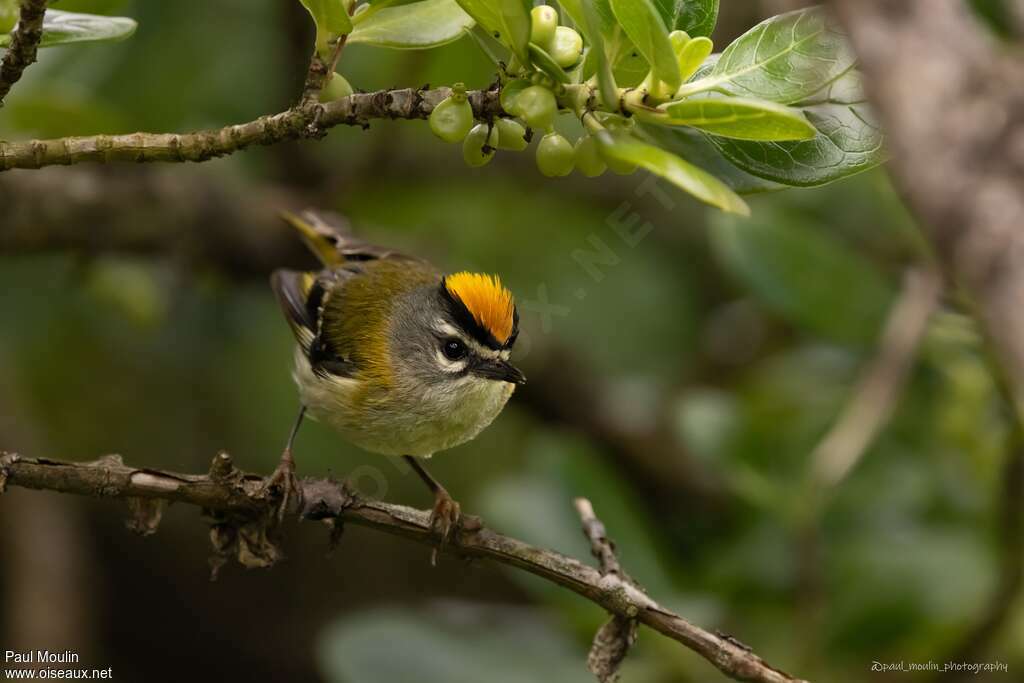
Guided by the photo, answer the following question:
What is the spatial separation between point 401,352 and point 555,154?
66.0 inches

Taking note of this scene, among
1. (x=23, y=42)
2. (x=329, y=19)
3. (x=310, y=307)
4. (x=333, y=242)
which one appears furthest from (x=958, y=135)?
(x=333, y=242)

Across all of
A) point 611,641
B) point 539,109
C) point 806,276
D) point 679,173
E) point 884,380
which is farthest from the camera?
point 806,276

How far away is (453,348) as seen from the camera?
10.2 feet

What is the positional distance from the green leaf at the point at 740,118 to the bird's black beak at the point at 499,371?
139 centimetres

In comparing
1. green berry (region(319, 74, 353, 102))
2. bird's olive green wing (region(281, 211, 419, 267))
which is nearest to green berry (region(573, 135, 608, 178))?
green berry (region(319, 74, 353, 102))

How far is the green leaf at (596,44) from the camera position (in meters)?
1.38

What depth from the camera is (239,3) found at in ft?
14.9

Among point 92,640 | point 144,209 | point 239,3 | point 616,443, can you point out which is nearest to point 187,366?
point 144,209

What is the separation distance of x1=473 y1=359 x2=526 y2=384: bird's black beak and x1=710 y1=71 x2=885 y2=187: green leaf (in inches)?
51.1

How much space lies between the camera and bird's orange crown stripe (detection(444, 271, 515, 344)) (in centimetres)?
285

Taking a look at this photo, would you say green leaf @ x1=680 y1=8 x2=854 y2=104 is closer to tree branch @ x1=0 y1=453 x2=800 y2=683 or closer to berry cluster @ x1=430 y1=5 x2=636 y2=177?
berry cluster @ x1=430 y1=5 x2=636 y2=177

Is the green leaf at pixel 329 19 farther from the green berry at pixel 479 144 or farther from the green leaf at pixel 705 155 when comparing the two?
the green leaf at pixel 705 155

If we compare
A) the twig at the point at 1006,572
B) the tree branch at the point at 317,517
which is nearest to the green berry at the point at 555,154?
the tree branch at the point at 317,517

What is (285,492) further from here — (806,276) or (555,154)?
(806,276)
